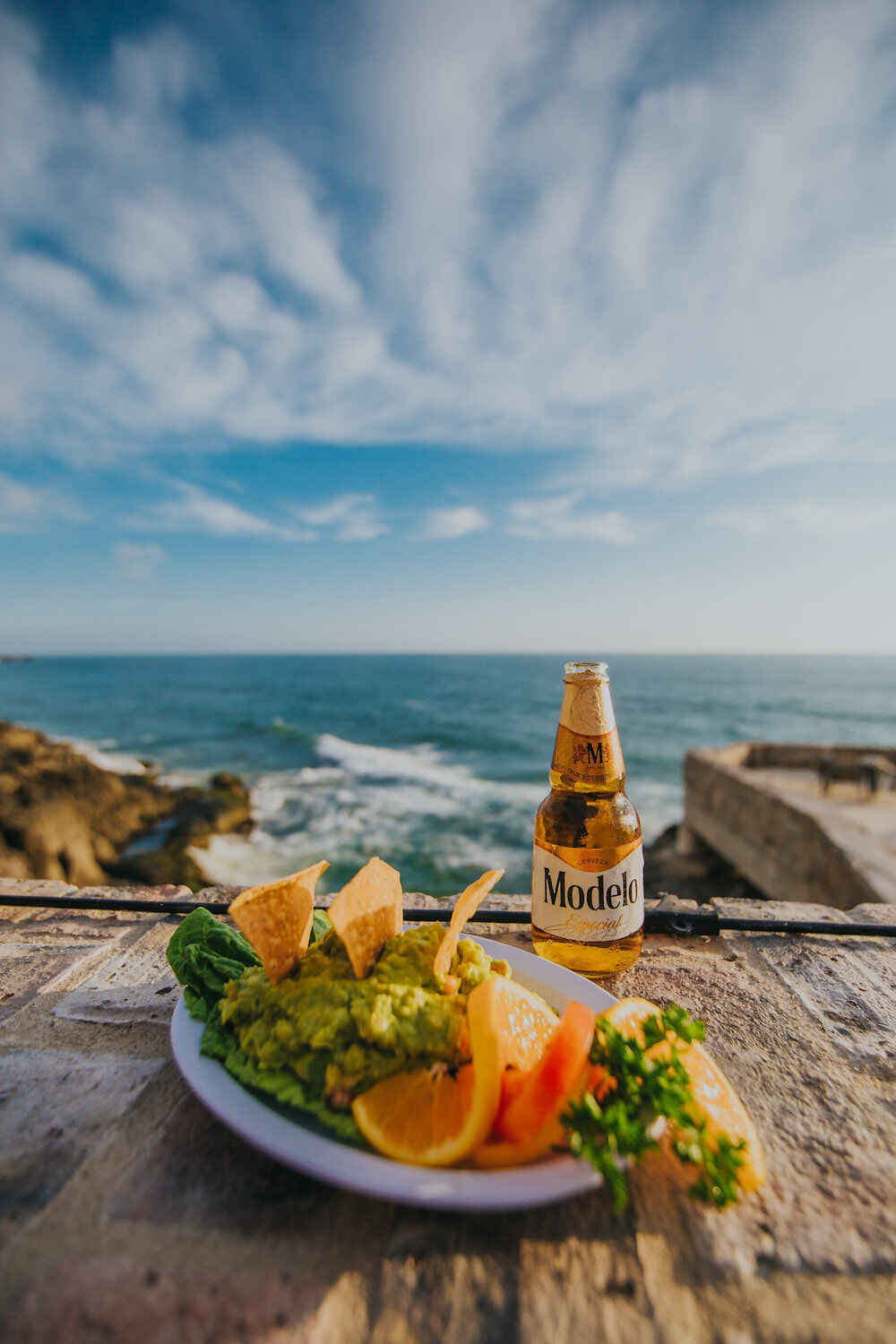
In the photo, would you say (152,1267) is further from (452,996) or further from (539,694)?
(539,694)

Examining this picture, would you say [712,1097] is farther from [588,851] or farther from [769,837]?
[769,837]

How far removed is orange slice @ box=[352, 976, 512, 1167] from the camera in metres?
0.94

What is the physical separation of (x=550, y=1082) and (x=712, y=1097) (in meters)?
0.34

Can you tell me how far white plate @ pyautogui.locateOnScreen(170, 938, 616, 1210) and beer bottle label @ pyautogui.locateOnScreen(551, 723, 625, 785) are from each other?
3.12 feet

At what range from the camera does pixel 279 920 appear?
119 centimetres

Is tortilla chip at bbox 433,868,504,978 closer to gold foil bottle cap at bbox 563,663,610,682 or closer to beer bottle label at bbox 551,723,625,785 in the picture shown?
beer bottle label at bbox 551,723,625,785

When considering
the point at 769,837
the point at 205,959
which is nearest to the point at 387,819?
the point at 769,837

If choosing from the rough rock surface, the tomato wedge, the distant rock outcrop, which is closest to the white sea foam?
the distant rock outcrop

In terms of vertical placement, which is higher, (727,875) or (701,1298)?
(701,1298)

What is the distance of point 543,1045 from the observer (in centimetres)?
114

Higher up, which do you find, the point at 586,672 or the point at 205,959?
the point at 586,672

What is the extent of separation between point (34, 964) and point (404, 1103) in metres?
1.50

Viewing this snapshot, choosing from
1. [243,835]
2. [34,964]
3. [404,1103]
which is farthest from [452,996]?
[243,835]

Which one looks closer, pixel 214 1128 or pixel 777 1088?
pixel 214 1128
